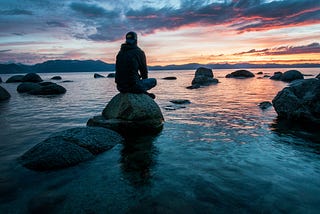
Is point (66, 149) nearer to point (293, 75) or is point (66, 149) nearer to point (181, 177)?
point (181, 177)

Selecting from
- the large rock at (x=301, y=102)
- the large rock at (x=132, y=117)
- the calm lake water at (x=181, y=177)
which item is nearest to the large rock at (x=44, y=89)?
the calm lake water at (x=181, y=177)

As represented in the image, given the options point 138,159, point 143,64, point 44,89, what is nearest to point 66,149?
point 138,159

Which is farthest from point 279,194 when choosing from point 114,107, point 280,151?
point 114,107

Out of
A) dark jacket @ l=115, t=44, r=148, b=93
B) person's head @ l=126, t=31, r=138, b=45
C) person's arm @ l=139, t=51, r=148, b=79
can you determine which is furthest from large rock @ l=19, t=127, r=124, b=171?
person's head @ l=126, t=31, r=138, b=45

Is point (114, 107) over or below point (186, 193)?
over

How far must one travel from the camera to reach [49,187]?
5.33m

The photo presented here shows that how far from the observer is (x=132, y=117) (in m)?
10.2

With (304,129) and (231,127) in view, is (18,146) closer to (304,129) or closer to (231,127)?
(231,127)

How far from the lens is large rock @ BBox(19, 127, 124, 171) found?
651cm

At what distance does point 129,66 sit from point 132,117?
2.31 metres

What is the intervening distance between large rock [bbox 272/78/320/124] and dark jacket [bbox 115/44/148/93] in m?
8.21

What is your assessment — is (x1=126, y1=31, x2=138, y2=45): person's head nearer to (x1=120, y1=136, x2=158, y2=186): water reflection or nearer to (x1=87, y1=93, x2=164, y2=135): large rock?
(x1=87, y1=93, x2=164, y2=135): large rock

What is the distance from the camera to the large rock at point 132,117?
10.2m

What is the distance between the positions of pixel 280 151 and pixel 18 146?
9188 mm
